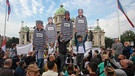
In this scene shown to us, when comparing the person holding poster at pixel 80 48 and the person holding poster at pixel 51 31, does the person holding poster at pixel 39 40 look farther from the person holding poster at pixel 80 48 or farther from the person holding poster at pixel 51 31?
the person holding poster at pixel 80 48

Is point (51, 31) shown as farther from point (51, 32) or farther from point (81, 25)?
point (81, 25)

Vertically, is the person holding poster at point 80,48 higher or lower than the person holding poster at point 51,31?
lower

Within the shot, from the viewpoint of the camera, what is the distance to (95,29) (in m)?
108

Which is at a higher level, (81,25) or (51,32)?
(81,25)

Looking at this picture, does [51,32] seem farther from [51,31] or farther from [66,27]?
[66,27]

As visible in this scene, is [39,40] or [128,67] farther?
[39,40]

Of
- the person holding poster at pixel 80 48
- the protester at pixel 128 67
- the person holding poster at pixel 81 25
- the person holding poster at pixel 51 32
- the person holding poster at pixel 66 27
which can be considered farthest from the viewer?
the person holding poster at pixel 51 32

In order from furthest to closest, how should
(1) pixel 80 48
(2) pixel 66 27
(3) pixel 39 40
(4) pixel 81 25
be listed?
1. (4) pixel 81 25
2. (2) pixel 66 27
3. (3) pixel 39 40
4. (1) pixel 80 48

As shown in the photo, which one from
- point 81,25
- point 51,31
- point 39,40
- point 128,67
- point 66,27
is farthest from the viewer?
point 51,31

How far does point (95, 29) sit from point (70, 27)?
318 feet

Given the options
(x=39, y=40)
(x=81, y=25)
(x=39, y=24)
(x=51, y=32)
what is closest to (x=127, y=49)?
(x=81, y=25)

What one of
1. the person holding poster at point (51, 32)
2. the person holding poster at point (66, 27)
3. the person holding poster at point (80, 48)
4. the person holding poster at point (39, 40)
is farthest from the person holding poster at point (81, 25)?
the person holding poster at point (39, 40)

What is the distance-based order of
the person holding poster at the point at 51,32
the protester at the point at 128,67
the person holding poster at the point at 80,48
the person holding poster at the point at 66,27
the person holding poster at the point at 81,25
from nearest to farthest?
1. the protester at the point at 128,67
2. the person holding poster at the point at 80,48
3. the person holding poster at the point at 66,27
4. the person holding poster at the point at 81,25
5. the person holding poster at the point at 51,32

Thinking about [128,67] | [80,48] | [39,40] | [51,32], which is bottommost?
[128,67]
